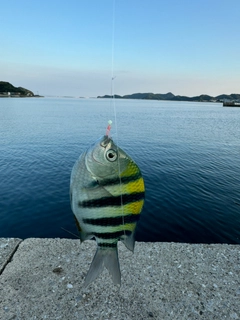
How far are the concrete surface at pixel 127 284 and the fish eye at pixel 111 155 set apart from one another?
11.2 feet

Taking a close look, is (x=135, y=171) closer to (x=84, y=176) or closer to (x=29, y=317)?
(x=84, y=176)

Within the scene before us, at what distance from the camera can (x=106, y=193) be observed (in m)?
1.80

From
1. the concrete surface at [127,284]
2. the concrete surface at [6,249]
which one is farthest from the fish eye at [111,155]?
the concrete surface at [6,249]

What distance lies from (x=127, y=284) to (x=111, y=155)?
3.81 metres

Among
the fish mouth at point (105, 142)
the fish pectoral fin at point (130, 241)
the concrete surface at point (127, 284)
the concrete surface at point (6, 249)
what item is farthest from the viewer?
the concrete surface at point (6, 249)

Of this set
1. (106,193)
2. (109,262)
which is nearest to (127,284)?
(109,262)

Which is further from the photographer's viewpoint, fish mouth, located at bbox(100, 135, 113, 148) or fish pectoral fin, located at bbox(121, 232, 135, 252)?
fish pectoral fin, located at bbox(121, 232, 135, 252)

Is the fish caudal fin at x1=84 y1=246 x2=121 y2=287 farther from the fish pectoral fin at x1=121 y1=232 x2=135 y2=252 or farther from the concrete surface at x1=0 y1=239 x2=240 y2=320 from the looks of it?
the concrete surface at x1=0 y1=239 x2=240 y2=320

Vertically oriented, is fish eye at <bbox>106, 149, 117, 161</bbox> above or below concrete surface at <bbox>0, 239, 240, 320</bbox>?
above

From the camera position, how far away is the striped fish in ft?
5.49

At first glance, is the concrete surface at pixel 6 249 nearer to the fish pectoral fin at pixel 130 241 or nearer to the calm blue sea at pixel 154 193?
the fish pectoral fin at pixel 130 241

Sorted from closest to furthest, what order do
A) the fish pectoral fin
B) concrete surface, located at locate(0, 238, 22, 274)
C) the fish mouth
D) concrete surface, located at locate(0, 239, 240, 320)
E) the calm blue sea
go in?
the fish mouth
the fish pectoral fin
concrete surface, located at locate(0, 239, 240, 320)
concrete surface, located at locate(0, 238, 22, 274)
the calm blue sea

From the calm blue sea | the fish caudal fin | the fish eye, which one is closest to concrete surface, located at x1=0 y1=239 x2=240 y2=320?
the fish caudal fin

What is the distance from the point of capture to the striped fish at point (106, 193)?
167 cm
